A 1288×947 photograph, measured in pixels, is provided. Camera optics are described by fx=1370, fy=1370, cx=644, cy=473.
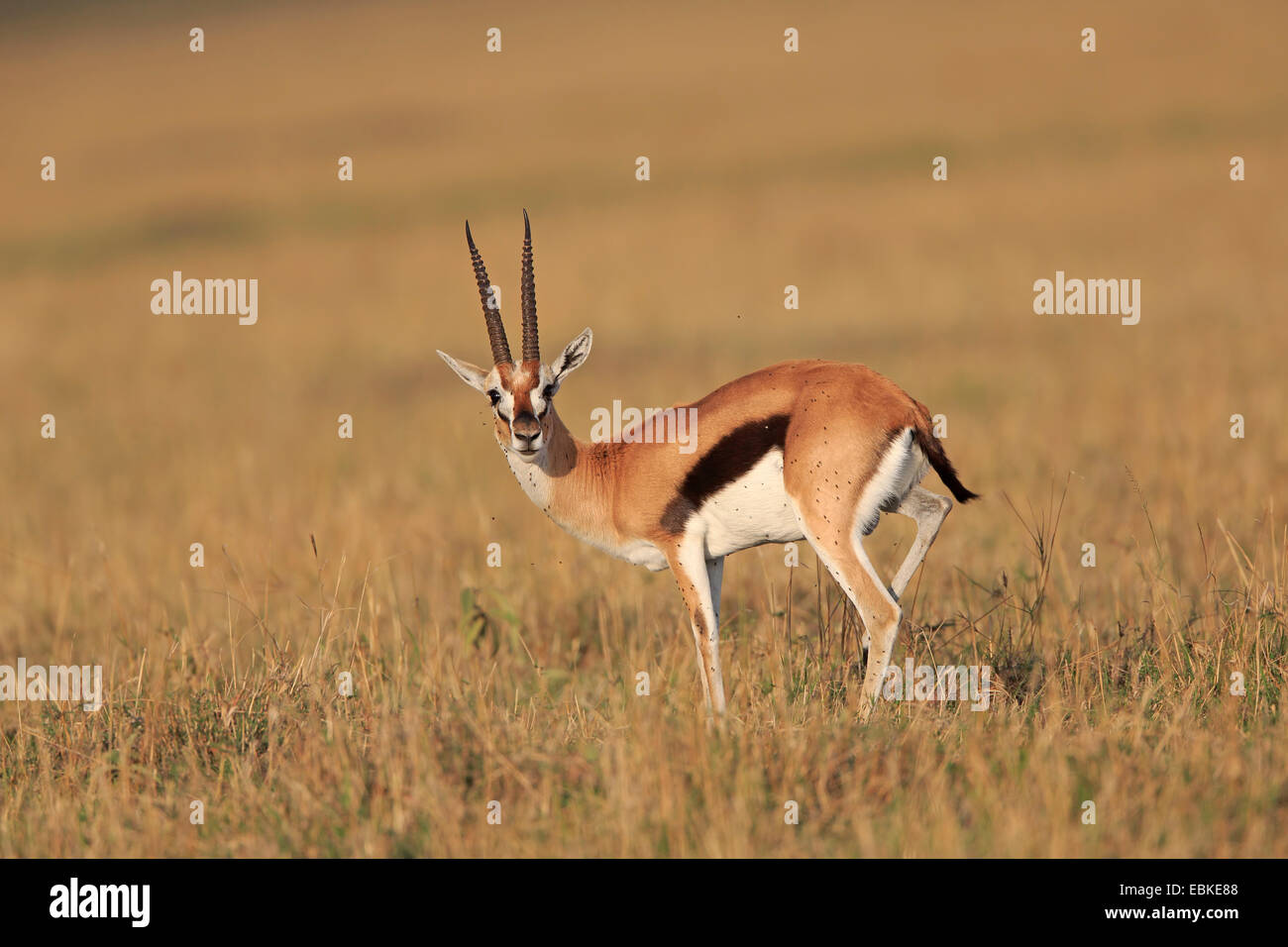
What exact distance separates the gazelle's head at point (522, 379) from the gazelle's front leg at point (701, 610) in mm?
979

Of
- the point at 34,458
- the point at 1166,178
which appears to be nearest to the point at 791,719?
the point at 34,458

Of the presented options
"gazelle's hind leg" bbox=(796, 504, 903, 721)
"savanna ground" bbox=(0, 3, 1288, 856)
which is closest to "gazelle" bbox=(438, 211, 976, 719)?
"gazelle's hind leg" bbox=(796, 504, 903, 721)

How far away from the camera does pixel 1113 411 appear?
14.8m

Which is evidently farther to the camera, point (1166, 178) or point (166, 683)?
point (1166, 178)

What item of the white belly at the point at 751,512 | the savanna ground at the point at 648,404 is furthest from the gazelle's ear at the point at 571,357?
the savanna ground at the point at 648,404

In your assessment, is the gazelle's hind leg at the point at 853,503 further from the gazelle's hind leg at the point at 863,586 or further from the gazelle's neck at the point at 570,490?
the gazelle's neck at the point at 570,490

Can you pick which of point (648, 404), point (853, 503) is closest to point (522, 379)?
point (853, 503)

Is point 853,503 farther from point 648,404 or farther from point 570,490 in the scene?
point 648,404

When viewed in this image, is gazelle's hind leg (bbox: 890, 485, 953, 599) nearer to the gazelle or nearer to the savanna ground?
the gazelle

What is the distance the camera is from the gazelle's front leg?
23.2 feet

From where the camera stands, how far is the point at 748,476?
7.20 m

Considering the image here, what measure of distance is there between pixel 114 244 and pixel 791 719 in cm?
3516

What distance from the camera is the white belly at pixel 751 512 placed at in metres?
7.18
